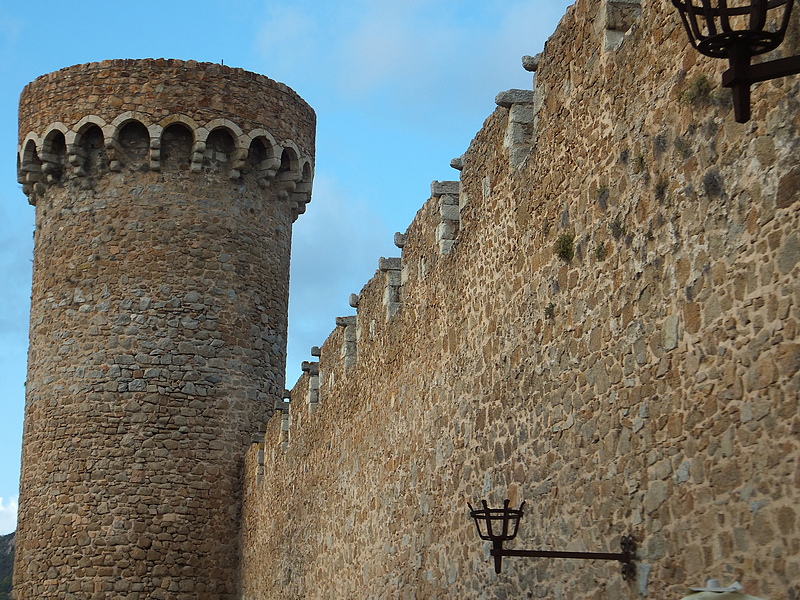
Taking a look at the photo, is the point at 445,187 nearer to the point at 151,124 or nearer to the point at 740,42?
the point at 740,42

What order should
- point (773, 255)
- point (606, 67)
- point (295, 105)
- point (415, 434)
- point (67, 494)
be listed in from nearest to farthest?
point (773, 255) < point (606, 67) < point (415, 434) < point (67, 494) < point (295, 105)

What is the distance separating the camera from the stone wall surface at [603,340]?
462 centimetres

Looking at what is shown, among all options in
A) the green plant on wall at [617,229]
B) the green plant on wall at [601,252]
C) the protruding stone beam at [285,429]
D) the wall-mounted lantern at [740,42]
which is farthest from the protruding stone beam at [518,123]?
the protruding stone beam at [285,429]

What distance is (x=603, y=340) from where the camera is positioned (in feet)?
19.8

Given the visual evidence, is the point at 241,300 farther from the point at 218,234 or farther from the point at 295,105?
the point at 295,105

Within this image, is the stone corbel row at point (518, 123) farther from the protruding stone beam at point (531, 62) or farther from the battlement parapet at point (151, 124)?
the battlement parapet at point (151, 124)

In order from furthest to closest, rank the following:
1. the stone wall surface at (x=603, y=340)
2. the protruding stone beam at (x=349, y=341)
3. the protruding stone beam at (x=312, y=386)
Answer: the protruding stone beam at (x=312, y=386) → the protruding stone beam at (x=349, y=341) → the stone wall surface at (x=603, y=340)

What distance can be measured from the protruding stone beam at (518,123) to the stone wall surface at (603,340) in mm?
13

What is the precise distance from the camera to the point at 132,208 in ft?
53.1

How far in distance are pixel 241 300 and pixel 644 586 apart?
11.5m

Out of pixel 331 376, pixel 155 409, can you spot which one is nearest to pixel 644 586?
pixel 331 376

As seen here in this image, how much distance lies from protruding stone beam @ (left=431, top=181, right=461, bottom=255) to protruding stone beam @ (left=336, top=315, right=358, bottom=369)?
3031 millimetres

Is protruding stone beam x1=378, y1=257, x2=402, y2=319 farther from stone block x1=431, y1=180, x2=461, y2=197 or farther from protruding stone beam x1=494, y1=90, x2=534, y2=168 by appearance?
protruding stone beam x1=494, y1=90, x2=534, y2=168

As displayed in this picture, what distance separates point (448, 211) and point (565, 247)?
2513mm
